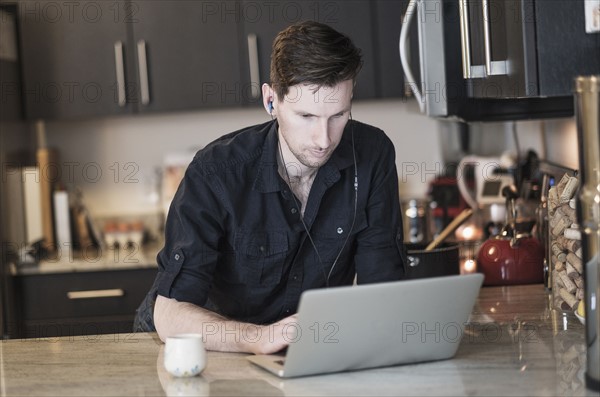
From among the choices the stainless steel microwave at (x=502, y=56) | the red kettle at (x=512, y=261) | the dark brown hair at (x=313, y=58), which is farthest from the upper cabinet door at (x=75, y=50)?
the dark brown hair at (x=313, y=58)

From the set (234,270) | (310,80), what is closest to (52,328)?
(234,270)

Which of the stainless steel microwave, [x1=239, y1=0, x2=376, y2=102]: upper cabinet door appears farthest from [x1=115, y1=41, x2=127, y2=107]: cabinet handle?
the stainless steel microwave

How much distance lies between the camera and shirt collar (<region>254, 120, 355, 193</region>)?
7.13ft

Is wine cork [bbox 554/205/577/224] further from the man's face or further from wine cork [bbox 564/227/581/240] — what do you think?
the man's face

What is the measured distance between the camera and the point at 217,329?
1879 millimetres

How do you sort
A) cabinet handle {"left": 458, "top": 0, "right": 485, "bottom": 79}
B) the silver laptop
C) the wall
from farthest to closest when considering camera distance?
the wall
cabinet handle {"left": 458, "top": 0, "right": 485, "bottom": 79}
the silver laptop

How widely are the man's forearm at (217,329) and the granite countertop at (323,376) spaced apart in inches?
1.1

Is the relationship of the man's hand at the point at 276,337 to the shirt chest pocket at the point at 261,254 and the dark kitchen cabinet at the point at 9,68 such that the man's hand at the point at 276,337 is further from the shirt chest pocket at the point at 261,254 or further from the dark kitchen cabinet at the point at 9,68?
the dark kitchen cabinet at the point at 9,68

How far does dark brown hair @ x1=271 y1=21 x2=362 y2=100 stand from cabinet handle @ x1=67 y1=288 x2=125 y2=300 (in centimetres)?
195

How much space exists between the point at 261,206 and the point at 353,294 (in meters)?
0.69

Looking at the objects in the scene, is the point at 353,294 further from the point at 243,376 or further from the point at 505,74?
the point at 505,74

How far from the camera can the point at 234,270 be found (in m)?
2.20

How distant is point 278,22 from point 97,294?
1314 mm

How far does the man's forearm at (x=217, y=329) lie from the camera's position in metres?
1.76
